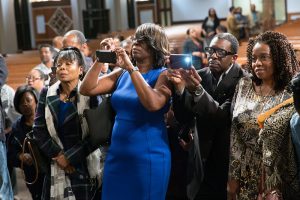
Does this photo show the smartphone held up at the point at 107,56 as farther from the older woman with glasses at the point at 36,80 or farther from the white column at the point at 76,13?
the white column at the point at 76,13

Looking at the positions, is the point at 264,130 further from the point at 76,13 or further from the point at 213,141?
the point at 76,13

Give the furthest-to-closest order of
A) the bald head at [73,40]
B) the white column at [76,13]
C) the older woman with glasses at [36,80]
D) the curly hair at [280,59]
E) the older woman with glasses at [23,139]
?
the white column at [76,13] < the older woman with glasses at [36,80] < the bald head at [73,40] < the older woman with glasses at [23,139] < the curly hair at [280,59]

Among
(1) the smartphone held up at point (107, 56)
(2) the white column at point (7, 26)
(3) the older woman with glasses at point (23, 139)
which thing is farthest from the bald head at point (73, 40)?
(2) the white column at point (7, 26)

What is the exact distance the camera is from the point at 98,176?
3652 mm

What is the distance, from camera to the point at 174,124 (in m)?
3.49

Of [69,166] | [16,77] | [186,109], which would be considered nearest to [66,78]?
[69,166]

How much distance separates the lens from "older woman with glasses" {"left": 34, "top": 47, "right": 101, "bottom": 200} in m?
3.58

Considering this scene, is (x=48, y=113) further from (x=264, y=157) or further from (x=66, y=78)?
(x=264, y=157)

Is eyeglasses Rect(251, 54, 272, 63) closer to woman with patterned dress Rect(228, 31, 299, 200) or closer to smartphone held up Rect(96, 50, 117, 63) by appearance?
woman with patterned dress Rect(228, 31, 299, 200)

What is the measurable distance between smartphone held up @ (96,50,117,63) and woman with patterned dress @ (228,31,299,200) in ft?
2.22

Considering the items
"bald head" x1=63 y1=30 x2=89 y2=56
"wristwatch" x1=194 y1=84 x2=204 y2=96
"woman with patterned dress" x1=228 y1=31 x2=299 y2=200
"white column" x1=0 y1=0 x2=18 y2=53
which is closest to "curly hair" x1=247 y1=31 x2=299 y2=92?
"woman with patterned dress" x1=228 y1=31 x2=299 y2=200

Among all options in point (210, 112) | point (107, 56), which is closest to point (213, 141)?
point (210, 112)

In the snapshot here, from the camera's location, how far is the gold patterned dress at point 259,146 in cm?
270

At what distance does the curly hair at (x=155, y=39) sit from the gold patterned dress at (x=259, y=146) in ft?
1.46
